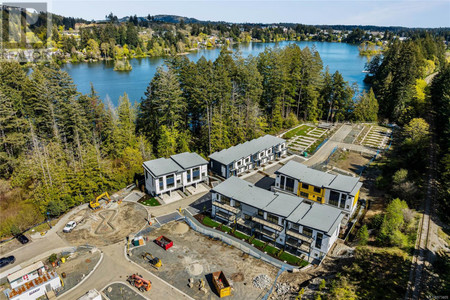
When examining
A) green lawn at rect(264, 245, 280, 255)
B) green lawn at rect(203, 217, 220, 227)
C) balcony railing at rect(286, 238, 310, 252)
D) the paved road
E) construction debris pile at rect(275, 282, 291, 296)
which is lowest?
the paved road

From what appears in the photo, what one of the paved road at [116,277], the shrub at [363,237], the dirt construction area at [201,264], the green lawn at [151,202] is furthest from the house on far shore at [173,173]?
the shrub at [363,237]

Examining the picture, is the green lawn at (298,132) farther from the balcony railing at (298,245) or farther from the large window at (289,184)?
the balcony railing at (298,245)

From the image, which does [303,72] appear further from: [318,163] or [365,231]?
[365,231]

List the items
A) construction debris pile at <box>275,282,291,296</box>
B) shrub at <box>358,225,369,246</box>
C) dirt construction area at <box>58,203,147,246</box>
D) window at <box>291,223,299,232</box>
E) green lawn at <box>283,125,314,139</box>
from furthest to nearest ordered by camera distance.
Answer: green lawn at <box>283,125,314,139</box>
dirt construction area at <box>58,203,147,246</box>
shrub at <box>358,225,369,246</box>
window at <box>291,223,299,232</box>
construction debris pile at <box>275,282,291,296</box>

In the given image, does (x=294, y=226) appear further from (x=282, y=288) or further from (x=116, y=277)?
(x=116, y=277)

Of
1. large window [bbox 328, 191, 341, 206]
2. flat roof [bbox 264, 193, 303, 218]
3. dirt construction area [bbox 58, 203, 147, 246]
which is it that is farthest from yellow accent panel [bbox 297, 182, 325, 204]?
dirt construction area [bbox 58, 203, 147, 246]

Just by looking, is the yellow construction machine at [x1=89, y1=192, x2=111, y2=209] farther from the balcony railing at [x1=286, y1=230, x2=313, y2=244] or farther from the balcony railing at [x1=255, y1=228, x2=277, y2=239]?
the balcony railing at [x1=286, y1=230, x2=313, y2=244]

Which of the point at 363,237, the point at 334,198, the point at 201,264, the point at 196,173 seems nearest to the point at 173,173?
the point at 196,173
